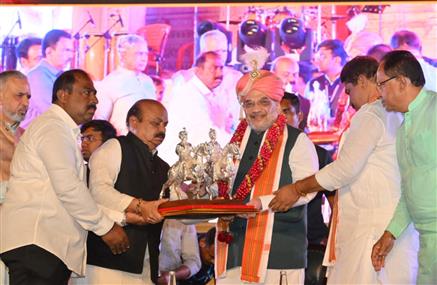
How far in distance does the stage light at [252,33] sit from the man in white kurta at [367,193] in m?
2.33

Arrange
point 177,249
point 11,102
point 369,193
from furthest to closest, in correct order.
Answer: point 177,249
point 11,102
point 369,193

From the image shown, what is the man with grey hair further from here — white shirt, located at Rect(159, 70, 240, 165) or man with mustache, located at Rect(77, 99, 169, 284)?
man with mustache, located at Rect(77, 99, 169, 284)

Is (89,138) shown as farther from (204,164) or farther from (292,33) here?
(292,33)

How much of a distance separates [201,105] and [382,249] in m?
2.99

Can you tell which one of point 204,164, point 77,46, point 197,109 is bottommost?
point 204,164

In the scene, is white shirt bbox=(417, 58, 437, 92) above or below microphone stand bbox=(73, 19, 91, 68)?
below

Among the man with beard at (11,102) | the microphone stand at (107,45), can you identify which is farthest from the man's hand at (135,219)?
the microphone stand at (107,45)

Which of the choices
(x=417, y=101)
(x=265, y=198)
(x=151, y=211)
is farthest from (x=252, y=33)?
(x=417, y=101)

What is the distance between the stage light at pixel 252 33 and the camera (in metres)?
7.22

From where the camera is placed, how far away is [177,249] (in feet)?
20.3

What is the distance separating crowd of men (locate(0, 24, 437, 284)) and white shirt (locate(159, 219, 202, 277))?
14 cm

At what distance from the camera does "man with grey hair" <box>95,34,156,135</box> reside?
23.9 feet

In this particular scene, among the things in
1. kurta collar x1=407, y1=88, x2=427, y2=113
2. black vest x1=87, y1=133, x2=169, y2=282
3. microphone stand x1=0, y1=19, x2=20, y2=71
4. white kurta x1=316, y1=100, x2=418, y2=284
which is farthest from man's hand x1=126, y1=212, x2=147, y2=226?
microphone stand x1=0, y1=19, x2=20, y2=71

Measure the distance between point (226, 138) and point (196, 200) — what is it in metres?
2.43
